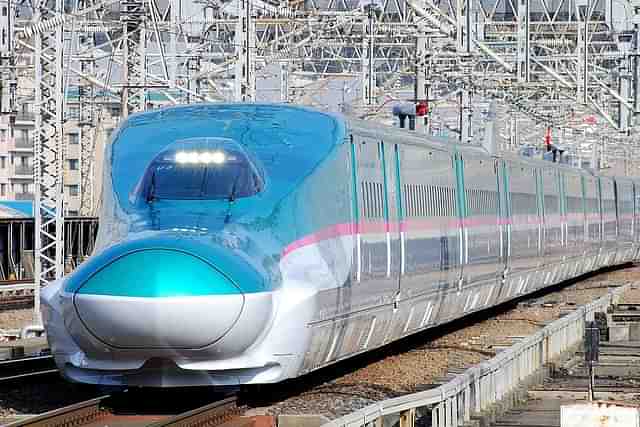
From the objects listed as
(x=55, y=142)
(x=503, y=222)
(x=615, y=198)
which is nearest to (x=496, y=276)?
(x=503, y=222)

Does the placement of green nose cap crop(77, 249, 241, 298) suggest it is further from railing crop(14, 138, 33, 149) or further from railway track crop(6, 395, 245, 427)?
railing crop(14, 138, 33, 149)

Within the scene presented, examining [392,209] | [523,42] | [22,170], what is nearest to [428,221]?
[392,209]

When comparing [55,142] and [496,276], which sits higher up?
[55,142]

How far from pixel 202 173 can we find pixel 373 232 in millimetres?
3353

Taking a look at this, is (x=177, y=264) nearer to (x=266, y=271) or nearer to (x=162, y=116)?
(x=266, y=271)

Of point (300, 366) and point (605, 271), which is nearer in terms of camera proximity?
point (300, 366)

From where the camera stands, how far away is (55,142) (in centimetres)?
2862

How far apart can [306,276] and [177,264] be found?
1915 millimetres

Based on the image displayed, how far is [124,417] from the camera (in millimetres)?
14594

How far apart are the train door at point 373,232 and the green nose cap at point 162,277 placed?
353cm

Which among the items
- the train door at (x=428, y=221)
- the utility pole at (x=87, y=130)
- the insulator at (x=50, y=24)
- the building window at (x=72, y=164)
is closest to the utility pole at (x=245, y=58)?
the insulator at (x=50, y=24)

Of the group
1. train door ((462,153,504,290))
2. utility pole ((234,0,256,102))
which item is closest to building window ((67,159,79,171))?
utility pole ((234,0,256,102))

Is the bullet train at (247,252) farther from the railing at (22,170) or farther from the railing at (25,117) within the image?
the railing at (22,170)

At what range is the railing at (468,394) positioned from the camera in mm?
13742
